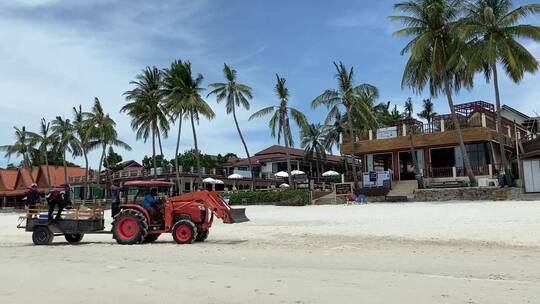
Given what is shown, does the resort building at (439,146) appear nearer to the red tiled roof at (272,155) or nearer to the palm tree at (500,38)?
the palm tree at (500,38)

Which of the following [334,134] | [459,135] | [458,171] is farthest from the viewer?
[334,134]

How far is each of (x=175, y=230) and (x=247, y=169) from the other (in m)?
54.0

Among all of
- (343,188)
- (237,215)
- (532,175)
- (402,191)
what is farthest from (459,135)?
(237,215)

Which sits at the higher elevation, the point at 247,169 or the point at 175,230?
the point at 247,169

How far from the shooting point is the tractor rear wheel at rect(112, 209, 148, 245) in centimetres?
1511

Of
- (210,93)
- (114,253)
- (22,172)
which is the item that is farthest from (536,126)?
(22,172)

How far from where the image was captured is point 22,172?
79500mm

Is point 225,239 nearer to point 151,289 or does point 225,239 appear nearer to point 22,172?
point 151,289

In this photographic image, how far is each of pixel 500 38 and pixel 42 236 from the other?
2593cm

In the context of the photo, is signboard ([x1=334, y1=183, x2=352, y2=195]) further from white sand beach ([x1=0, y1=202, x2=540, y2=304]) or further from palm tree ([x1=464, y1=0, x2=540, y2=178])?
white sand beach ([x1=0, y1=202, x2=540, y2=304])

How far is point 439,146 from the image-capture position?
36.9 meters

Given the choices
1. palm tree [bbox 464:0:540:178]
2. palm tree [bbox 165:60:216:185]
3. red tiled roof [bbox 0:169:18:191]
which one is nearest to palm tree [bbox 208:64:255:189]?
palm tree [bbox 165:60:216:185]

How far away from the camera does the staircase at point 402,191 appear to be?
3212 centimetres

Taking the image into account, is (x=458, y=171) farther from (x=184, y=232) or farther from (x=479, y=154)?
(x=184, y=232)
